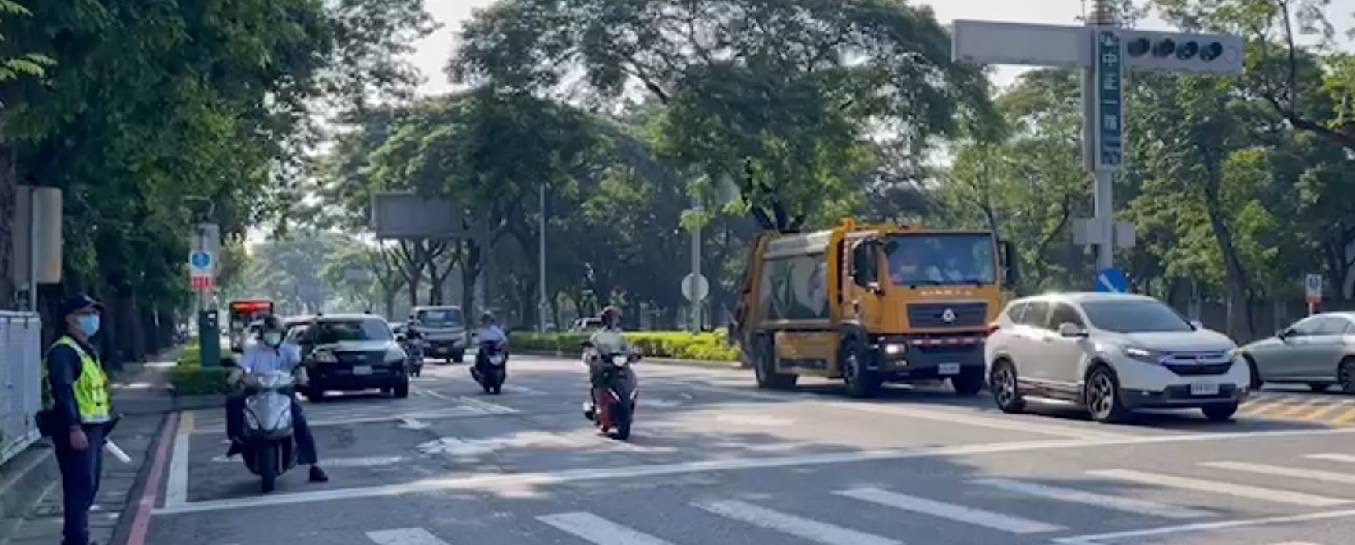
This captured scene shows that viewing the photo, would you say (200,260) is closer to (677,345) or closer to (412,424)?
(412,424)

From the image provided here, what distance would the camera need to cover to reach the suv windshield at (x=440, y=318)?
177 ft

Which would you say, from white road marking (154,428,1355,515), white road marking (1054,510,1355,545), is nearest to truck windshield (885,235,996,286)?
white road marking (154,428,1355,515)

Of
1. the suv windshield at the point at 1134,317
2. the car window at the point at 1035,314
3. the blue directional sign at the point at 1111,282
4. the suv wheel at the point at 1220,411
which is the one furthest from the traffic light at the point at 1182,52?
the suv wheel at the point at 1220,411

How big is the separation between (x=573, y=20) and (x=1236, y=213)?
79.8 ft

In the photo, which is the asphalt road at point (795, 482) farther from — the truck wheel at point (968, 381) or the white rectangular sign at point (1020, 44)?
the white rectangular sign at point (1020, 44)

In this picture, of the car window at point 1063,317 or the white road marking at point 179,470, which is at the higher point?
the car window at point 1063,317

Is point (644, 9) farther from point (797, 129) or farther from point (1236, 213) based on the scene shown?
point (1236, 213)

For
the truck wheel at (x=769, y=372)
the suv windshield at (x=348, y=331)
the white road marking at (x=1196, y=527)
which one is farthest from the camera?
the truck wheel at (x=769, y=372)

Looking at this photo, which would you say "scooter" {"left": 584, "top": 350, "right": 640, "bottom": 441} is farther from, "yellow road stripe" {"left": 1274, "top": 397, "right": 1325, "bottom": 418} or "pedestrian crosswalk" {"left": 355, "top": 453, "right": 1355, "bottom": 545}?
"yellow road stripe" {"left": 1274, "top": 397, "right": 1325, "bottom": 418}

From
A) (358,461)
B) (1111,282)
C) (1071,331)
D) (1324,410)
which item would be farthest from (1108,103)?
(358,461)

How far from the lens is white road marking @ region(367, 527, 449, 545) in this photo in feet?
38.9

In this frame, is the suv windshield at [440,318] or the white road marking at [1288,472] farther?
the suv windshield at [440,318]

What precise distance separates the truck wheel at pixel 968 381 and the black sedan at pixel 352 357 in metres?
9.63

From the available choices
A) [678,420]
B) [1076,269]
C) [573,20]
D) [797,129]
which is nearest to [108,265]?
[573,20]
